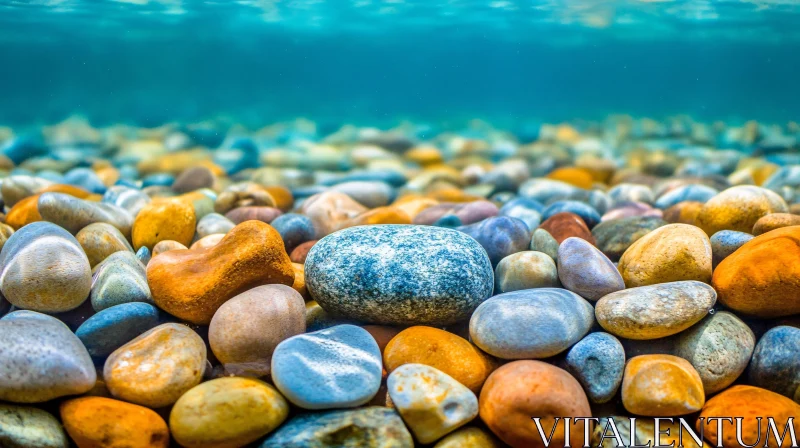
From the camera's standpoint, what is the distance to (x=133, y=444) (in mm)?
1587

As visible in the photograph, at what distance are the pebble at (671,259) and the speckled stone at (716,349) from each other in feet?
0.89

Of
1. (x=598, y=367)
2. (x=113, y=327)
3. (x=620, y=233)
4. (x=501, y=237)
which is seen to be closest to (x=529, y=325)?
(x=598, y=367)

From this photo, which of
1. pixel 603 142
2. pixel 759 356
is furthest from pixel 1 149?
pixel 603 142

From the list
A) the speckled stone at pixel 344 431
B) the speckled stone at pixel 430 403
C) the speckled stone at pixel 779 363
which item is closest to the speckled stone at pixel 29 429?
the speckled stone at pixel 344 431

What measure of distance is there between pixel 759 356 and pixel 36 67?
55.5ft

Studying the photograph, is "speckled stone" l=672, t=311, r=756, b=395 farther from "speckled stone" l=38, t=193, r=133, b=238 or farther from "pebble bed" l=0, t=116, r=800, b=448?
"speckled stone" l=38, t=193, r=133, b=238

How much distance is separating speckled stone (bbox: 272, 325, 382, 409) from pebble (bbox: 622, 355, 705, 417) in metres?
0.99

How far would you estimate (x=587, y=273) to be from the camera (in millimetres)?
2162

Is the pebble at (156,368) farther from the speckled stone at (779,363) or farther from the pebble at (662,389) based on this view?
the speckled stone at (779,363)

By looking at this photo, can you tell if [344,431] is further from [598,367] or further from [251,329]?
[598,367]

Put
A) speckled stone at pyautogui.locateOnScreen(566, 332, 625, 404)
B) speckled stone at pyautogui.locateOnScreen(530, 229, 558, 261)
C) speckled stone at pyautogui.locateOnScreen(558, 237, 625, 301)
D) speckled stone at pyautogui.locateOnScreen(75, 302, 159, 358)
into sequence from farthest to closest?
speckled stone at pyautogui.locateOnScreen(530, 229, 558, 261) < speckled stone at pyautogui.locateOnScreen(558, 237, 625, 301) < speckled stone at pyautogui.locateOnScreen(75, 302, 159, 358) < speckled stone at pyautogui.locateOnScreen(566, 332, 625, 404)

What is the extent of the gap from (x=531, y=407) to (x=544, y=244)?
1187mm

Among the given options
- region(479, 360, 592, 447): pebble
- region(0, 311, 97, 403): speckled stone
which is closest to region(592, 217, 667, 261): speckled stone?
region(479, 360, 592, 447): pebble

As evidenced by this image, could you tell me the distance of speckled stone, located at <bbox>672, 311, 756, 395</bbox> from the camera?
6.08ft
